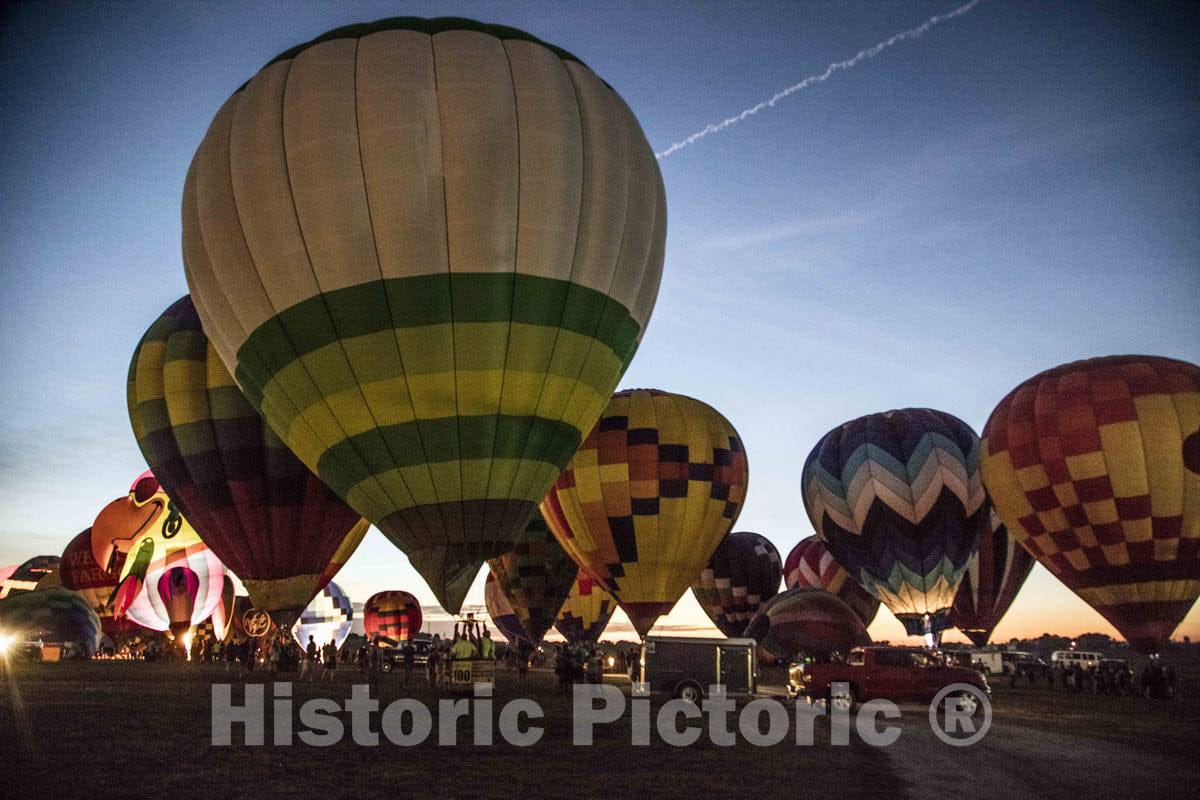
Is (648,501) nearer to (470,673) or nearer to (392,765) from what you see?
(470,673)

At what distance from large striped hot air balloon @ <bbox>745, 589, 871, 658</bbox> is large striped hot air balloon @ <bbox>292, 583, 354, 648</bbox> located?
22610mm

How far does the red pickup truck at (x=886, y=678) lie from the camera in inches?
720

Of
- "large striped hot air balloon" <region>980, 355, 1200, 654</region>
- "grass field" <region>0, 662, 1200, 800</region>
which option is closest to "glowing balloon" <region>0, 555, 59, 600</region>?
"grass field" <region>0, 662, 1200, 800</region>

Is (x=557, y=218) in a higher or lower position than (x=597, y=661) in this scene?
higher

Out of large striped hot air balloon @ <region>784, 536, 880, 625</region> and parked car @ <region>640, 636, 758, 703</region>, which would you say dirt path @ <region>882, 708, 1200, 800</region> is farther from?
large striped hot air balloon @ <region>784, 536, 880, 625</region>

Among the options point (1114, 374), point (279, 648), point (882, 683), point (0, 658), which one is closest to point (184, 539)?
point (0, 658)

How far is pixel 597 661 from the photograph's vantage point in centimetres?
2547

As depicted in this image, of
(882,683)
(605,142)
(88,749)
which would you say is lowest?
(882,683)

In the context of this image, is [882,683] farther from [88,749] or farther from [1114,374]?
[88,749]

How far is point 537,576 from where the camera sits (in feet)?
108

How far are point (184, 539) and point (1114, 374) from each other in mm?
33800

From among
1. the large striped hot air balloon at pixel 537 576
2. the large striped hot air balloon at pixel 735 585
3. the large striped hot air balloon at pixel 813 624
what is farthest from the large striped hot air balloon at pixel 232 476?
the large striped hot air balloon at pixel 735 585

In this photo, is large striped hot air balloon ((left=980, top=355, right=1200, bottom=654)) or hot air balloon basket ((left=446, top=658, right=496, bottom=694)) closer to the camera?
hot air balloon basket ((left=446, top=658, right=496, bottom=694))

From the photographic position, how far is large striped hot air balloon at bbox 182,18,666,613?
12.8 metres
